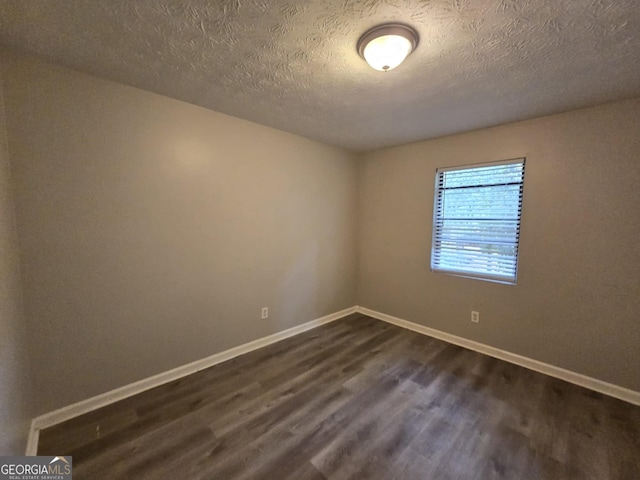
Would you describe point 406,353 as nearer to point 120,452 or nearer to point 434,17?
point 120,452

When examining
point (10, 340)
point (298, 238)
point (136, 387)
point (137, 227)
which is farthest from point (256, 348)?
point (10, 340)

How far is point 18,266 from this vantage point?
1584mm

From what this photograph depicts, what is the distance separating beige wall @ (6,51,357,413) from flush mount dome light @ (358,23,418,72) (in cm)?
157

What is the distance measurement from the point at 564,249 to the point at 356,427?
7.86 feet

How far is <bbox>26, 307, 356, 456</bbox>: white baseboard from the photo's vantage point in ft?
5.56

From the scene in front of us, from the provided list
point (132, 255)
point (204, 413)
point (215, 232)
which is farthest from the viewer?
point (215, 232)

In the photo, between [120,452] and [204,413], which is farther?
[204,413]

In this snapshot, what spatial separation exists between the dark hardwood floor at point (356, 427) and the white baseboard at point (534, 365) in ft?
0.33

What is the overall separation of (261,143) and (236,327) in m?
1.98

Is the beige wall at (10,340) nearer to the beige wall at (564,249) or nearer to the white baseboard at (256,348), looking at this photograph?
the white baseboard at (256,348)

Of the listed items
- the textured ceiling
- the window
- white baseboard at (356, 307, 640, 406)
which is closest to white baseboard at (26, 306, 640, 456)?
white baseboard at (356, 307, 640, 406)

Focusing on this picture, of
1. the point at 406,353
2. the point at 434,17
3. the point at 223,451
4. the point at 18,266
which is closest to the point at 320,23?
the point at 434,17

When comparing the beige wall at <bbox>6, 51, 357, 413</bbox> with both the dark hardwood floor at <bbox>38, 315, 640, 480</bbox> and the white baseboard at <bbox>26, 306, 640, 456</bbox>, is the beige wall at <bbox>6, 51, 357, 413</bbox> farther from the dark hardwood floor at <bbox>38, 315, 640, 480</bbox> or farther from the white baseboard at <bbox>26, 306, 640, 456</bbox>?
the dark hardwood floor at <bbox>38, 315, 640, 480</bbox>

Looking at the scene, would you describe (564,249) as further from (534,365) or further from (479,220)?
(534,365)
